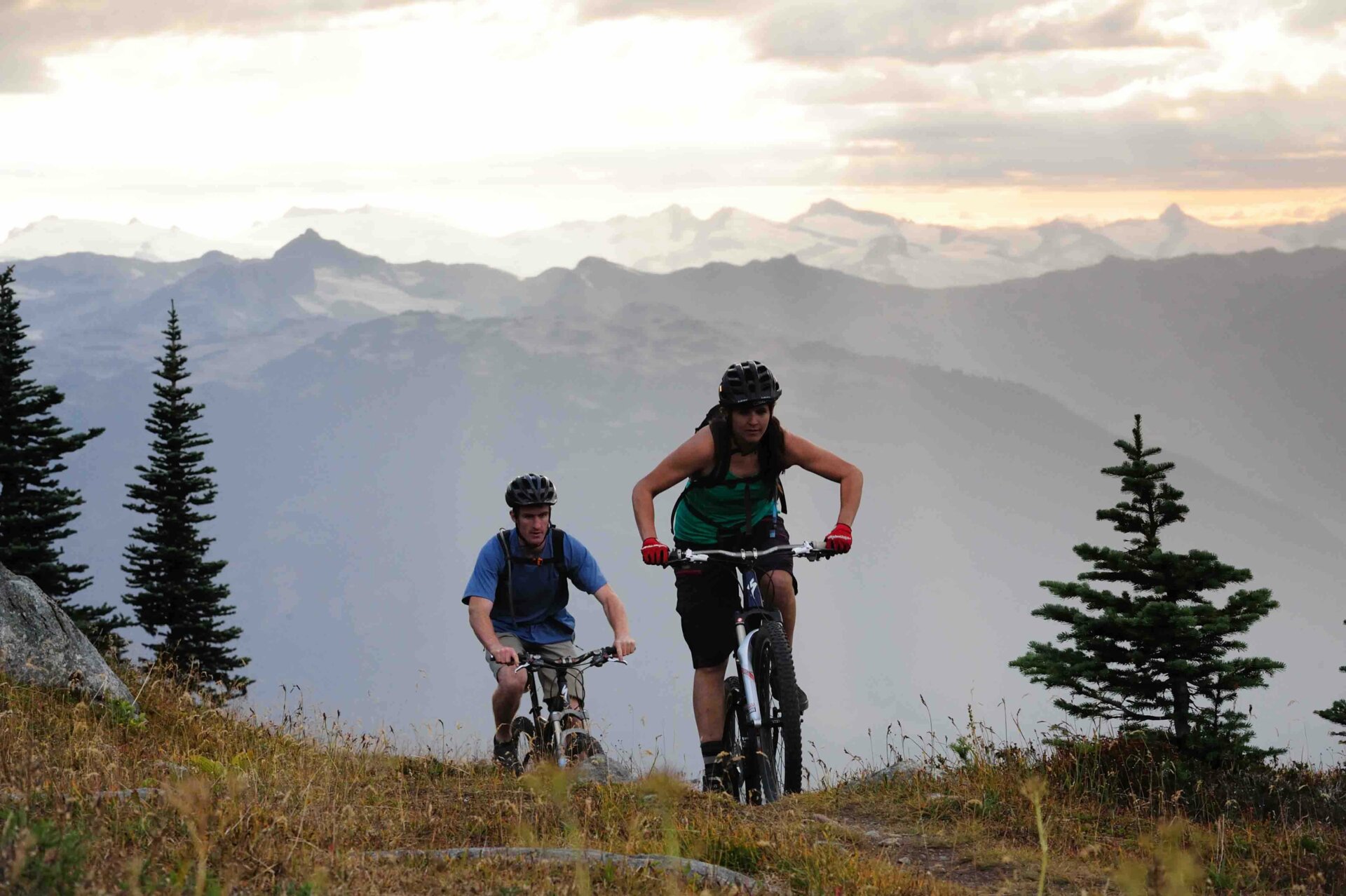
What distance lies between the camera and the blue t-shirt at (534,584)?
28.1 feet

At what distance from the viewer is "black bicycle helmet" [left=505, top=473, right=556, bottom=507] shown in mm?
8508

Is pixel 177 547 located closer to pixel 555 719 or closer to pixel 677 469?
pixel 555 719

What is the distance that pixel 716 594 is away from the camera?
317 inches

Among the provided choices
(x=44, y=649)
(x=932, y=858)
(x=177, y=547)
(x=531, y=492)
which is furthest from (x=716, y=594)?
(x=177, y=547)

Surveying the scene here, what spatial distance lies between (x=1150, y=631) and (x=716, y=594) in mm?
7056

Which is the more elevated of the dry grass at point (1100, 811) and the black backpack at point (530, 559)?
the black backpack at point (530, 559)

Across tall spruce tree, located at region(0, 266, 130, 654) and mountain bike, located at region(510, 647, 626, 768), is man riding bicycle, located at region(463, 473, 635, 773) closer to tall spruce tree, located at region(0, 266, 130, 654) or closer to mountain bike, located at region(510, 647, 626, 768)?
mountain bike, located at region(510, 647, 626, 768)

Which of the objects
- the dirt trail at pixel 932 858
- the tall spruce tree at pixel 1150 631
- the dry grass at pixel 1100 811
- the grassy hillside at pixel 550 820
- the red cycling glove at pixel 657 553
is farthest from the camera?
the tall spruce tree at pixel 1150 631

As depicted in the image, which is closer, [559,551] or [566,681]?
[566,681]

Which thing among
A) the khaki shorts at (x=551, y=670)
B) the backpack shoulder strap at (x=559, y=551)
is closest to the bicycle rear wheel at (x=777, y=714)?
the khaki shorts at (x=551, y=670)

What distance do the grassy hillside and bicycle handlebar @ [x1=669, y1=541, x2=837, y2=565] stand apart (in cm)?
139

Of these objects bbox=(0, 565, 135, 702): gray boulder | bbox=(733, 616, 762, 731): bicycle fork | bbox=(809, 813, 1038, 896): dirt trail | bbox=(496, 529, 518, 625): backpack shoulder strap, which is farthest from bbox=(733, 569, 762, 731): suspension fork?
bbox=(0, 565, 135, 702): gray boulder

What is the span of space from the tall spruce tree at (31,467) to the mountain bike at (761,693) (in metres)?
33.8

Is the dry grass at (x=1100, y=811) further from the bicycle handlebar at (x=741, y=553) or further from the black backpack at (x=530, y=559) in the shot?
the black backpack at (x=530, y=559)
